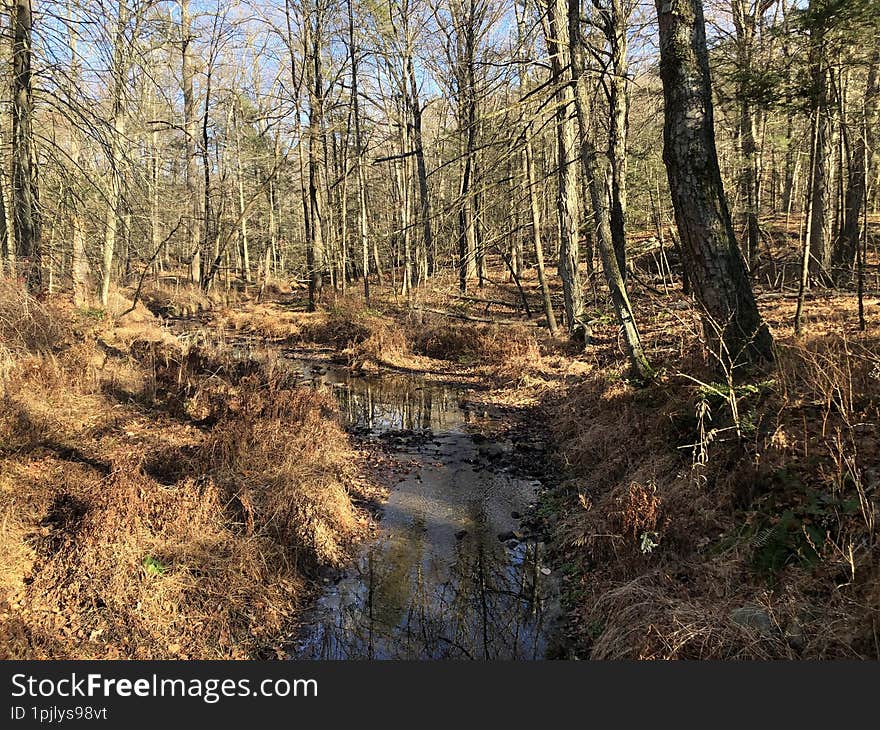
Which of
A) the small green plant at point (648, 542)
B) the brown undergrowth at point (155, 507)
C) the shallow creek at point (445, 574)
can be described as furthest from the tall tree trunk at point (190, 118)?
the small green plant at point (648, 542)

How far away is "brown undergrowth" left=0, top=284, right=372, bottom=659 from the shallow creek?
41 cm

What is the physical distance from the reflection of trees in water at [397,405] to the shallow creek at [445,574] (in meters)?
1.10

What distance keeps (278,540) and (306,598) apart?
2.14 feet

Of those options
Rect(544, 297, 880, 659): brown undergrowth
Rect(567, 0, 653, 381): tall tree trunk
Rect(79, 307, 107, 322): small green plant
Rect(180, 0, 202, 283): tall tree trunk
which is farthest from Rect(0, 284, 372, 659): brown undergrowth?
Rect(180, 0, 202, 283): tall tree trunk

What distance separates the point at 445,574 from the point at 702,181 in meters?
5.01

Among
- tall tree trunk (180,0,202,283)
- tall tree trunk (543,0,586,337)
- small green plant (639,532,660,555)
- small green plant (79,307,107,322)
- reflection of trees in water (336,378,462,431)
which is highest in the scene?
tall tree trunk (180,0,202,283)

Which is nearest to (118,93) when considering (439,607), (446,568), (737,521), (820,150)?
(446,568)

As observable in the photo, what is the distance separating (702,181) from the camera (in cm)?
607

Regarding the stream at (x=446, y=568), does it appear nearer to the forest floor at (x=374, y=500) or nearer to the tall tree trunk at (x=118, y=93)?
the forest floor at (x=374, y=500)

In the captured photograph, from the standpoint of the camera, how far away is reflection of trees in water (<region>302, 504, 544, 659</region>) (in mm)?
4289

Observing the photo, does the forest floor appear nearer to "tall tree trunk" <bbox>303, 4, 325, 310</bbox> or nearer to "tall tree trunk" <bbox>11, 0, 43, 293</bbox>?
"tall tree trunk" <bbox>11, 0, 43, 293</bbox>

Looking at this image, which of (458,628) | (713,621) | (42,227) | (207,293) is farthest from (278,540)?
(207,293)

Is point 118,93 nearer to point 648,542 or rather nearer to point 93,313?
point 648,542

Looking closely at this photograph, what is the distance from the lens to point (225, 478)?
589 cm
